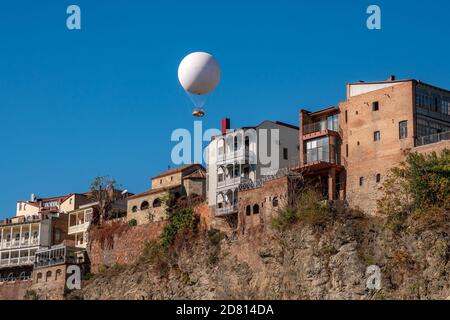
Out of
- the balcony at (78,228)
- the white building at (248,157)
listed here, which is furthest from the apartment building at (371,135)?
the balcony at (78,228)

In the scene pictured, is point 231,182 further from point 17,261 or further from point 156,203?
point 17,261

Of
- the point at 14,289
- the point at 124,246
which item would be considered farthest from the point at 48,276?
the point at 124,246

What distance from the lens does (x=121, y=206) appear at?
279 feet

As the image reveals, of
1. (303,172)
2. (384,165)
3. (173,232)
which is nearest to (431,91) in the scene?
(384,165)

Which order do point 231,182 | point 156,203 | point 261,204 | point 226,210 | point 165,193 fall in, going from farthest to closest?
1. point 156,203
2. point 165,193
3. point 231,182
4. point 226,210
5. point 261,204

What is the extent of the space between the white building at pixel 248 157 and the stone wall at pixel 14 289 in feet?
66.9

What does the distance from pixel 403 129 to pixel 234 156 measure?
1552 cm

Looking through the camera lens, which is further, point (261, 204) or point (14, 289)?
point (14, 289)

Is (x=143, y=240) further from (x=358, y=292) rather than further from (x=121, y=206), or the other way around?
(x=358, y=292)

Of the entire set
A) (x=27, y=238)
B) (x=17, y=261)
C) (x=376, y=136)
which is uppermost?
(x=376, y=136)

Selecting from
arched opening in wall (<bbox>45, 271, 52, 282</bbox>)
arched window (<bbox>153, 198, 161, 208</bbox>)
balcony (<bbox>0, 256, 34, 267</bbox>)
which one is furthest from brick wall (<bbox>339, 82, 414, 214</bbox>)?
balcony (<bbox>0, 256, 34, 267</bbox>)

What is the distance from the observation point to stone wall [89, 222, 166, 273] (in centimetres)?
7338

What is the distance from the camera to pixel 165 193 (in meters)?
77.2

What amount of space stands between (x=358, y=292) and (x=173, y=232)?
1960cm
